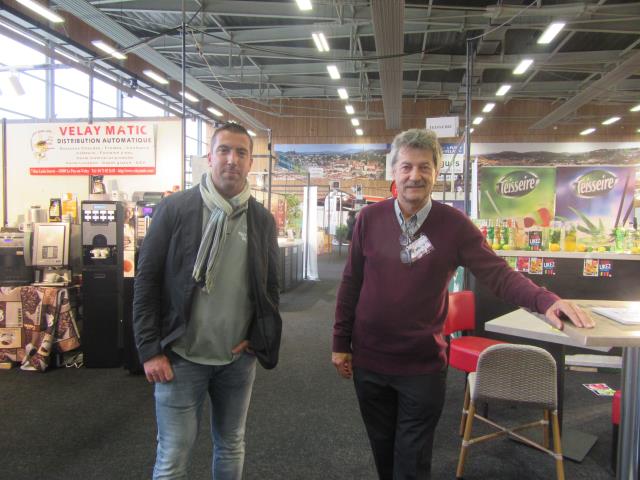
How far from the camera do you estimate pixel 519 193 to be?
439cm

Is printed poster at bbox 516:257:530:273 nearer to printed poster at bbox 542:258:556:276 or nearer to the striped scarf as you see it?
printed poster at bbox 542:258:556:276

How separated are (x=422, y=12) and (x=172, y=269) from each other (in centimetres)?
890

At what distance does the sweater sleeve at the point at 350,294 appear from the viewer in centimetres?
161

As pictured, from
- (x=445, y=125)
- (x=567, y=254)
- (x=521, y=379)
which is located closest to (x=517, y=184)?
(x=567, y=254)

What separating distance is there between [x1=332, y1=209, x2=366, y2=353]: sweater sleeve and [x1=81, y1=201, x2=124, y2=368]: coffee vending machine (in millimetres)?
2818

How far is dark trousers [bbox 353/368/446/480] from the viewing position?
1424 mm

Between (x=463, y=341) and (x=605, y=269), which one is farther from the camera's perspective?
(x=605, y=269)

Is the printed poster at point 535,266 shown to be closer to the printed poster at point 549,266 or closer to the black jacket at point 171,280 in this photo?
the printed poster at point 549,266

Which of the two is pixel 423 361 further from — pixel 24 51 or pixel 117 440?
pixel 24 51

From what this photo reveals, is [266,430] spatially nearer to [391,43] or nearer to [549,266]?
[549,266]

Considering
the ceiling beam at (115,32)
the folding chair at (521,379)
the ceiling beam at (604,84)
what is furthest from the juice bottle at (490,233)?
the ceiling beam at (604,84)

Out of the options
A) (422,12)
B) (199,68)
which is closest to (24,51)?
(199,68)

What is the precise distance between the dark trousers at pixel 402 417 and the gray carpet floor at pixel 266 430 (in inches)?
32.4

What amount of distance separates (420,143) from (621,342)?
2.71 ft
